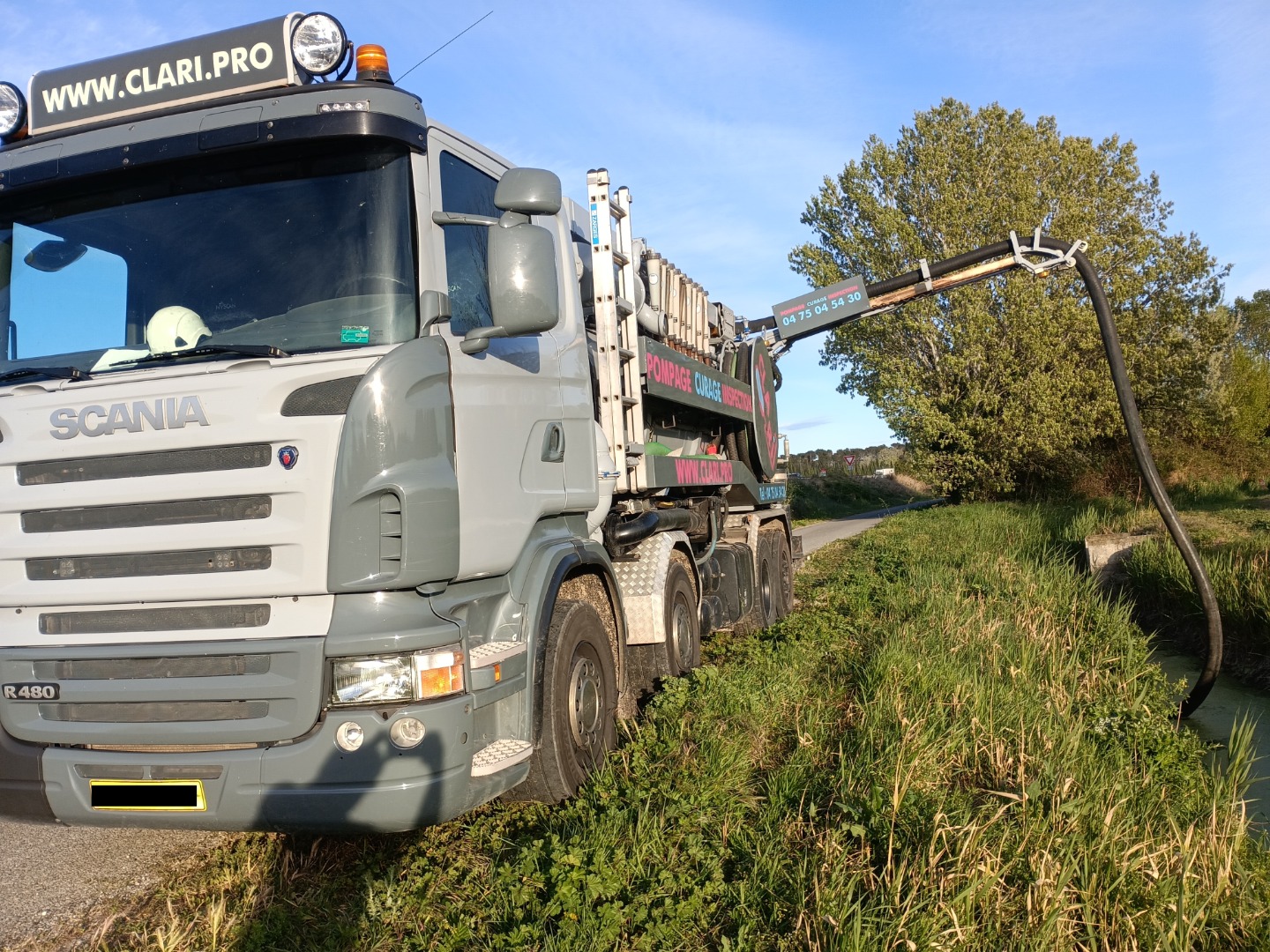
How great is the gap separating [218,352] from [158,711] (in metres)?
1.27

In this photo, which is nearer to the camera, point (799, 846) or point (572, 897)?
point (572, 897)

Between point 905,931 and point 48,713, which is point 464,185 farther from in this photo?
point 905,931

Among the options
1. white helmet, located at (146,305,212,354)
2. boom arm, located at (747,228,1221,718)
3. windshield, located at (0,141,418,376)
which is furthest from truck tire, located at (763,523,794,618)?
white helmet, located at (146,305,212,354)

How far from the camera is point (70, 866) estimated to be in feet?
13.6

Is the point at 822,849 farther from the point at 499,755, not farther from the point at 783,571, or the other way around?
the point at 783,571

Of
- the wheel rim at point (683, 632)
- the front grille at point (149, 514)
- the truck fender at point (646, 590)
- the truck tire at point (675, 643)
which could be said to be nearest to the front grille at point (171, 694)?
the front grille at point (149, 514)

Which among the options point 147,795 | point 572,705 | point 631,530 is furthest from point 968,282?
point 147,795

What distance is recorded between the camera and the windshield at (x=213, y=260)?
3596 millimetres

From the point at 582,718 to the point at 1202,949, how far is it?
252 cm

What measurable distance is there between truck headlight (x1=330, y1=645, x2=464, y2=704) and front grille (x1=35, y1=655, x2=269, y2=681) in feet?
0.84

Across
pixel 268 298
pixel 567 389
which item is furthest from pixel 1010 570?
pixel 268 298

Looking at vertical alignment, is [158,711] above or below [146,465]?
below

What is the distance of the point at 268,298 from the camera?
3.66 meters

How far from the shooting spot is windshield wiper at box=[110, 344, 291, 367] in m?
3.43
